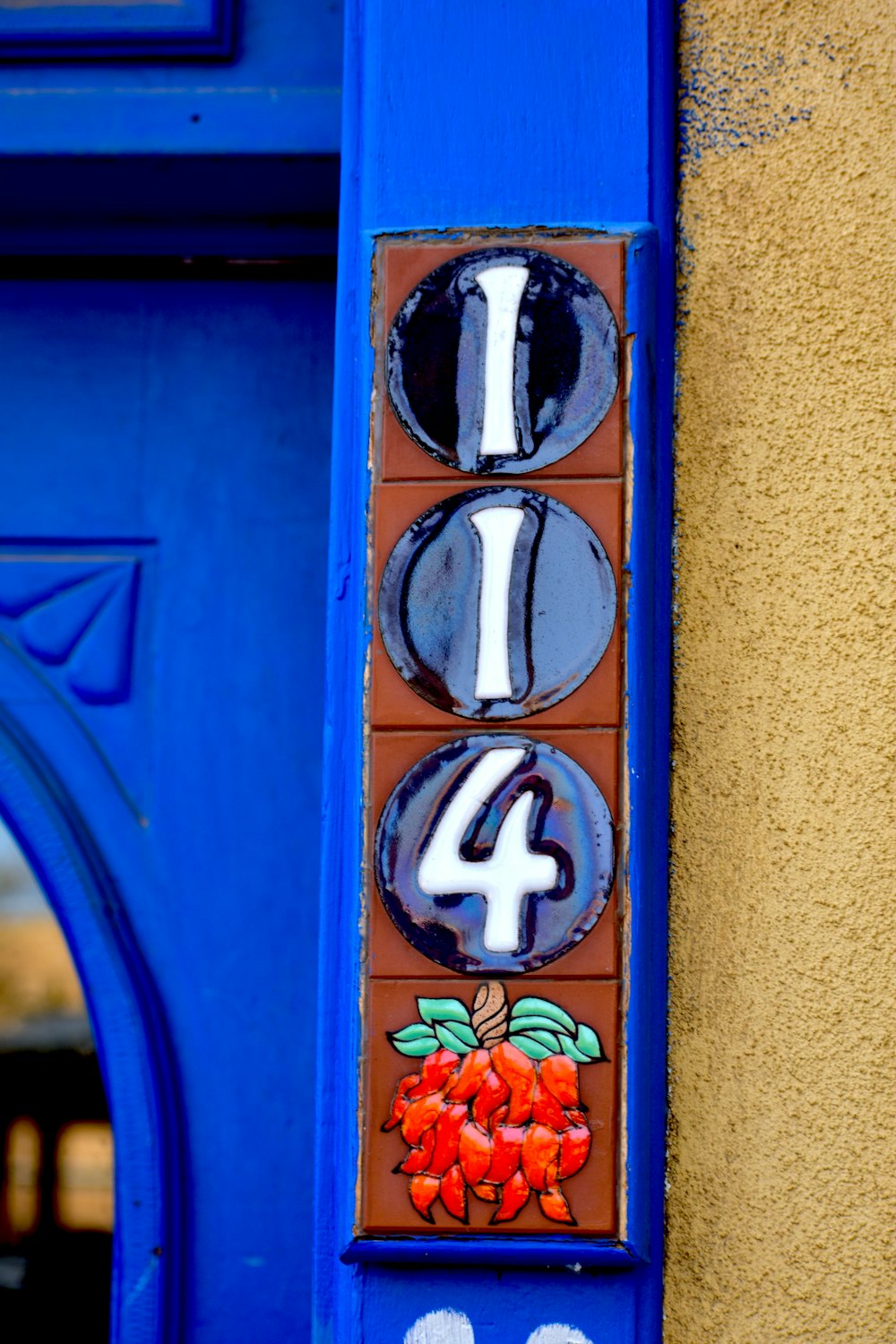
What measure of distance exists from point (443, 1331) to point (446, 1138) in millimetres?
163

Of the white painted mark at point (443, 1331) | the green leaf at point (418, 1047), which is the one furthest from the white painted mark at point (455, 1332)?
the green leaf at point (418, 1047)

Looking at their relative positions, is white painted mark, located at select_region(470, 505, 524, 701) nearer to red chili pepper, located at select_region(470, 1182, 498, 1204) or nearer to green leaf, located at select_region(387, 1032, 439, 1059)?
green leaf, located at select_region(387, 1032, 439, 1059)

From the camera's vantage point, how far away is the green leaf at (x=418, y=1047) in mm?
993

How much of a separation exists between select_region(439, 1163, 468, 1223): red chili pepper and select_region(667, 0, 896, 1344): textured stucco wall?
0.19 m

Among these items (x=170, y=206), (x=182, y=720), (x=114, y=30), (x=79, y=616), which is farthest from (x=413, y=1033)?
(x=114, y=30)

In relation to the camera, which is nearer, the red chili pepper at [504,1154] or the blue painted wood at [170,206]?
the red chili pepper at [504,1154]

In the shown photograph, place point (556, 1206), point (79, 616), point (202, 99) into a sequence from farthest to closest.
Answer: point (79, 616)
point (202, 99)
point (556, 1206)

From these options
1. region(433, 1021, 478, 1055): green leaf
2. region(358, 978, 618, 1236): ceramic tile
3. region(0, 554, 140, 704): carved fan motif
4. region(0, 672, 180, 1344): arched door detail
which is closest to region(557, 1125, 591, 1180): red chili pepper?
region(358, 978, 618, 1236): ceramic tile

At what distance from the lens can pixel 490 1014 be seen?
0.99 metres

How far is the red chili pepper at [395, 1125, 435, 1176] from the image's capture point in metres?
0.98

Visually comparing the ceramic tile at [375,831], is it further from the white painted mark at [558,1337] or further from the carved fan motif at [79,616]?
the carved fan motif at [79,616]

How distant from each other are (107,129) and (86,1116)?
1.05m

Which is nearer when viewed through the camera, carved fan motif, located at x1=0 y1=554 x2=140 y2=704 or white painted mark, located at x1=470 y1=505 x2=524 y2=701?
white painted mark, located at x1=470 y1=505 x2=524 y2=701

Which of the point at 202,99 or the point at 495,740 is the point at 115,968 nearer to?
the point at 495,740
